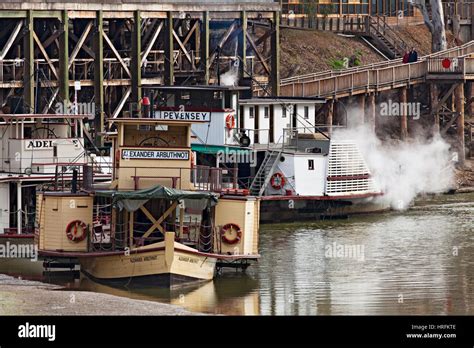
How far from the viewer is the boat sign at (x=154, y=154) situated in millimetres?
56562

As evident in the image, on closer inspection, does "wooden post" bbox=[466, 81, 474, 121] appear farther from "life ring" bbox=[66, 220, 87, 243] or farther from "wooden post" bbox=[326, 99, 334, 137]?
"life ring" bbox=[66, 220, 87, 243]

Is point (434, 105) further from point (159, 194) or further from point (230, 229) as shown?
point (159, 194)

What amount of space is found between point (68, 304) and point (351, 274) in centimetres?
1204

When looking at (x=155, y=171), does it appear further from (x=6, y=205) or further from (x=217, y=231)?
(x=6, y=205)

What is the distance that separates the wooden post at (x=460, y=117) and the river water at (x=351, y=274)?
546 inches

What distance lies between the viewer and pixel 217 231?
188ft
